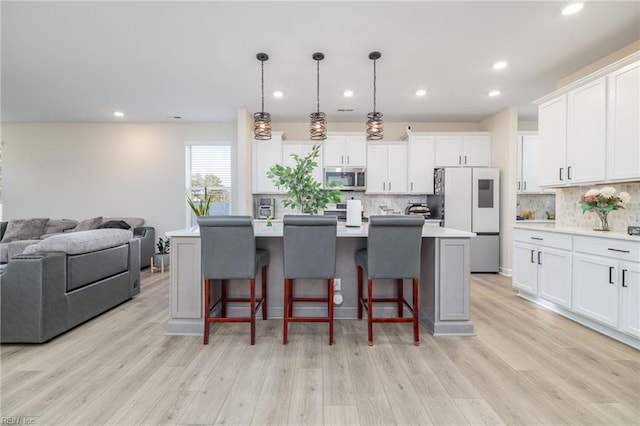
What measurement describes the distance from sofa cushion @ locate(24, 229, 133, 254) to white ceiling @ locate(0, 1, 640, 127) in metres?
1.94

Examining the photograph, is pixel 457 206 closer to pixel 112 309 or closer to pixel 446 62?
pixel 446 62

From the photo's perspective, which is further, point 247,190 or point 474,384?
point 247,190

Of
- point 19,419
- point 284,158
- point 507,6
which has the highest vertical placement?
point 507,6

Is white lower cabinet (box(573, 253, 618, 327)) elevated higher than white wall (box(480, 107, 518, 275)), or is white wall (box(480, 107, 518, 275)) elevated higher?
white wall (box(480, 107, 518, 275))

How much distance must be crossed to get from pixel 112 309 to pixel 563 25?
5.38 meters

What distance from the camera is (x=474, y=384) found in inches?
68.5

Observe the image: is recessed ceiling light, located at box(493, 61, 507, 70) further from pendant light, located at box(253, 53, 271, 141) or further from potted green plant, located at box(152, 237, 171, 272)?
potted green plant, located at box(152, 237, 171, 272)

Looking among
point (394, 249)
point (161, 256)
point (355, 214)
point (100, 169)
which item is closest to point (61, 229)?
point (100, 169)

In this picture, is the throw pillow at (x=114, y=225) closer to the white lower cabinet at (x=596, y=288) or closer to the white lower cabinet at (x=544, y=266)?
the white lower cabinet at (x=544, y=266)

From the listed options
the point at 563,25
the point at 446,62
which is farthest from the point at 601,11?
the point at 446,62

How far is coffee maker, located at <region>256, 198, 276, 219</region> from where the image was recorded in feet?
16.6

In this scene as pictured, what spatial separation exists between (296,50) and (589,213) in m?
3.77

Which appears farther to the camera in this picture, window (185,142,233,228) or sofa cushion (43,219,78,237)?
window (185,142,233,228)

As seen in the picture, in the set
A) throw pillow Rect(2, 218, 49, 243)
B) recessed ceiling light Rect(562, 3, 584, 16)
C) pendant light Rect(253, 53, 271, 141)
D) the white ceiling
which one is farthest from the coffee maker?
recessed ceiling light Rect(562, 3, 584, 16)
